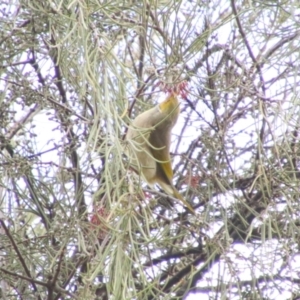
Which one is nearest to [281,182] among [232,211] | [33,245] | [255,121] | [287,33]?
A: [255,121]

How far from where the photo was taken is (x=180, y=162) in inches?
144

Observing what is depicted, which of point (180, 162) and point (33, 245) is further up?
point (180, 162)

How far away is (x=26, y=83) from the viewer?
2678 mm

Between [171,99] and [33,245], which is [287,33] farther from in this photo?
[33,245]

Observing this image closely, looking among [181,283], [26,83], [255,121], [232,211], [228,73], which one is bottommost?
[181,283]

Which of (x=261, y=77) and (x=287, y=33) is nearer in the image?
(x=261, y=77)

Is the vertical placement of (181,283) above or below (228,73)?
below

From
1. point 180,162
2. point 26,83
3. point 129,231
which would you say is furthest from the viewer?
point 180,162

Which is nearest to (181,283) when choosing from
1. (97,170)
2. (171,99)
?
(97,170)

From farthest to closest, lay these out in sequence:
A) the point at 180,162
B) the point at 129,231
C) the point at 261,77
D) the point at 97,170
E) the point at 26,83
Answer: the point at 180,162, the point at 97,170, the point at 261,77, the point at 26,83, the point at 129,231

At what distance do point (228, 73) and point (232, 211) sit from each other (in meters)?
0.67

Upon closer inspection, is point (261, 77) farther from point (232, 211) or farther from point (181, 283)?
point (181, 283)

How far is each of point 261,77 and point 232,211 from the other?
0.70 metres

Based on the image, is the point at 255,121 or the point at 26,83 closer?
the point at 26,83
